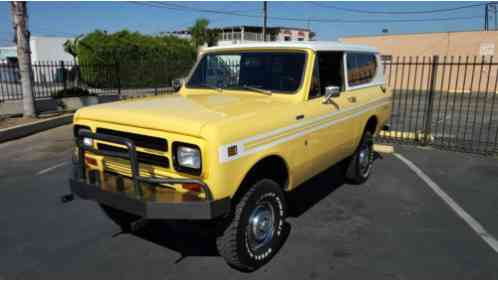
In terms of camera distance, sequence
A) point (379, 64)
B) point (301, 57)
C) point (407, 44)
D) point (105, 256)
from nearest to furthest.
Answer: point (105, 256) < point (301, 57) < point (379, 64) < point (407, 44)

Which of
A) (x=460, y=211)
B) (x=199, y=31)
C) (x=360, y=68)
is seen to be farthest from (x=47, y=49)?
(x=460, y=211)

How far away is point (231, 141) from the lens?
2988 millimetres

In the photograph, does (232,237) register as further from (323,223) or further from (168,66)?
(168,66)

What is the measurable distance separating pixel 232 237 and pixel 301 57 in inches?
82.9

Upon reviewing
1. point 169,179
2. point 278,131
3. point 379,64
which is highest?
point 379,64

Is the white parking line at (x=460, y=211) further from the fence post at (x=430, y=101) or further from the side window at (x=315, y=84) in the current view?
the side window at (x=315, y=84)

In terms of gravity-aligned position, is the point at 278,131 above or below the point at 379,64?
below

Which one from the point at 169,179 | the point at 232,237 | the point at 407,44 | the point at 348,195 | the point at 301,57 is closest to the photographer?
the point at 169,179

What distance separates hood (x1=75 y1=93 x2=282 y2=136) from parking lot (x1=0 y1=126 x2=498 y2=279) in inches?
54.5

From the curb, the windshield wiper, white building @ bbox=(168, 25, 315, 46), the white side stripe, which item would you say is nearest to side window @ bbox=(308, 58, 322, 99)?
the white side stripe

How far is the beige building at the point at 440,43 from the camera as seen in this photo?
91.7 ft

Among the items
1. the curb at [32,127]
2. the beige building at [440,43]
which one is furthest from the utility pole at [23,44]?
the beige building at [440,43]

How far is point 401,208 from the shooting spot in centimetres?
506

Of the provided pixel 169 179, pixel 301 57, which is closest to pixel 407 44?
pixel 301 57
